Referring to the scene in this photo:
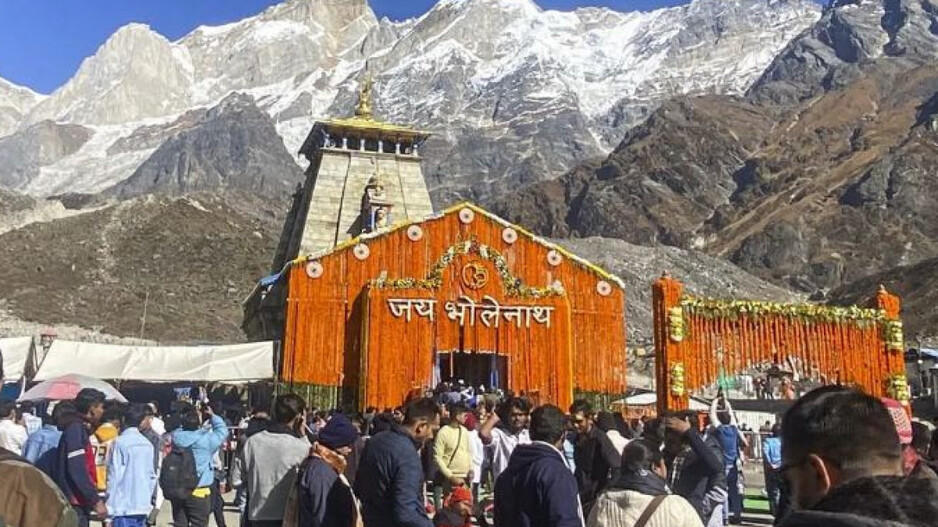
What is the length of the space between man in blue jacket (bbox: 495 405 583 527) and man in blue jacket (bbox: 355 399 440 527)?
0.52 meters

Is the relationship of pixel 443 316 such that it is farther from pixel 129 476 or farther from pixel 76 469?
pixel 76 469

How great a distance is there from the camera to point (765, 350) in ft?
64.1

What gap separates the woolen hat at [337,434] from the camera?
5.21 metres

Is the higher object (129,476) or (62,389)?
(62,389)

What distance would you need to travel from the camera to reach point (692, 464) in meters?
6.12

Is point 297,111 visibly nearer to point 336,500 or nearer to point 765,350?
point 765,350

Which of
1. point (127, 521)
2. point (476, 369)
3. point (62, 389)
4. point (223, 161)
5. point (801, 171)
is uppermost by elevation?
point (223, 161)

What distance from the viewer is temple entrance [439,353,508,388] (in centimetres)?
2161

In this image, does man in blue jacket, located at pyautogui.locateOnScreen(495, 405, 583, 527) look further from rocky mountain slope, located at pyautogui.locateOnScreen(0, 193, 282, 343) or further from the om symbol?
rocky mountain slope, located at pyautogui.locateOnScreen(0, 193, 282, 343)

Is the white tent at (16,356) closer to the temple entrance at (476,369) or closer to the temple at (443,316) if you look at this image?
the temple at (443,316)

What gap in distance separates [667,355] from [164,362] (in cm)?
1094

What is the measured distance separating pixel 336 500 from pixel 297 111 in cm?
16885

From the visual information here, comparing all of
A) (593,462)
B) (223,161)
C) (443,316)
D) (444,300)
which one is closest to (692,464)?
(593,462)

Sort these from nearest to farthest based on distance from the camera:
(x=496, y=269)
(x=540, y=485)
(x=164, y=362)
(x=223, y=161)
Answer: (x=540, y=485)
(x=164, y=362)
(x=496, y=269)
(x=223, y=161)
